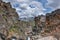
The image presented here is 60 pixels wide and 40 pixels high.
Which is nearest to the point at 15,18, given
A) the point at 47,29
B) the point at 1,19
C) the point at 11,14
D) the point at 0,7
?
the point at 11,14

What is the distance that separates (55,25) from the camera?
12.1 m

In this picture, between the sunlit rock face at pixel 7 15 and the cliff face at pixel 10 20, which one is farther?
the sunlit rock face at pixel 7 15

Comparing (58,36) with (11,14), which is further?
(11,14)

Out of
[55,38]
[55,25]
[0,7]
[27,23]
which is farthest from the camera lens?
[27,23]

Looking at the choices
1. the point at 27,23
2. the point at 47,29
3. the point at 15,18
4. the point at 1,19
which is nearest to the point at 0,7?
the point at 1,19

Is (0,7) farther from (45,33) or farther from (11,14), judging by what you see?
(45,33)

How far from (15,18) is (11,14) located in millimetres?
4108

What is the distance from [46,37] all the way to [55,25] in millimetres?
1037

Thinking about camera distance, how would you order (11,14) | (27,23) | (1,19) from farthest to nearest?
1. (27,23)
2. (11,14)
3. (1,19)

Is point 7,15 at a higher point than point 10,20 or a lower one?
higher

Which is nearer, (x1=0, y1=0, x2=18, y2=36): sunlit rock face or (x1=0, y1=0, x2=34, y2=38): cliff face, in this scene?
(x1=0, y1=0, x2=34, y2=38): cliff face

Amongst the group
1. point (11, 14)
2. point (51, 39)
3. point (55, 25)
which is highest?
point (55, 25)

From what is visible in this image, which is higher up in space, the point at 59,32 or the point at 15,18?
the point at 59,32

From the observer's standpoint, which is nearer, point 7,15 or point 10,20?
point 7,15
